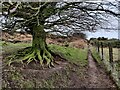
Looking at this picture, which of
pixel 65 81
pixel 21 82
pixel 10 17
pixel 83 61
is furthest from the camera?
pixel 83 61

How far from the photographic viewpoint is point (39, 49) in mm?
9375

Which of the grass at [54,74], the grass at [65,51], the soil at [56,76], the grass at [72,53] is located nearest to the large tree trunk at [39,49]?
the soil at [56,76]

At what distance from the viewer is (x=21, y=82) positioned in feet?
22.2

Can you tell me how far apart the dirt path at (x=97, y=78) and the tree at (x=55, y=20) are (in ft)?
4.54

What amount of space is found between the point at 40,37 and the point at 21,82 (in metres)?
2.94

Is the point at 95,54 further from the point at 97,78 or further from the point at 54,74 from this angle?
the point at 54,74

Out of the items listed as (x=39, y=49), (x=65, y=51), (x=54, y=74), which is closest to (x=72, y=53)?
(x=65, y=51)

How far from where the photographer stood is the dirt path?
7484mm

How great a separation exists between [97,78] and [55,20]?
231 centimetres

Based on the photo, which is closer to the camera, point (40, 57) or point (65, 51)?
point (40, 57)

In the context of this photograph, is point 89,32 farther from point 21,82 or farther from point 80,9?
point 21,82

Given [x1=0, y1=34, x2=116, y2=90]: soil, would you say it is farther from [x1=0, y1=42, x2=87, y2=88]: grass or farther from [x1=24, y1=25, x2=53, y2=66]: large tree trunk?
[x1=24, y1=25, x2=53, y2=66]: large tree trunk

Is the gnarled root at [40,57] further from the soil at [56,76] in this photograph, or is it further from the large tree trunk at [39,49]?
the soil at [56,76]

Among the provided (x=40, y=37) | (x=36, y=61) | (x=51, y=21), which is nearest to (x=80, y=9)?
(x=51, y=21)
